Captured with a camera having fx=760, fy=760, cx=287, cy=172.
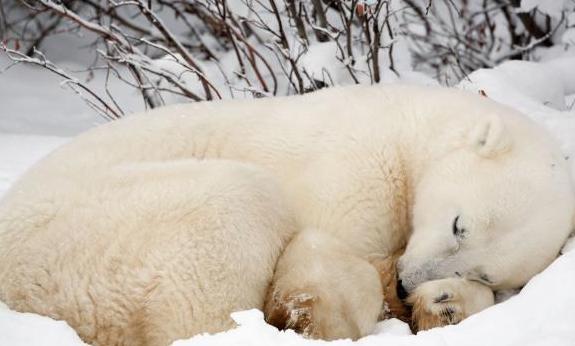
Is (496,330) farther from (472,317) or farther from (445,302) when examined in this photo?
(445,302)

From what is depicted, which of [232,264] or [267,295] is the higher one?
[232,264]

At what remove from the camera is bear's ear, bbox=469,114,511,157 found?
3.22m

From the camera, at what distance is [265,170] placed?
129 inches

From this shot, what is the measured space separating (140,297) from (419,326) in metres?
1.09

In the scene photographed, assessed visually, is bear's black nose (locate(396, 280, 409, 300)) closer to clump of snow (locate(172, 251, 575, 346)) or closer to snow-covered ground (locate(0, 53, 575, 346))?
snow-covered ground (locate(0, 53, 575, 346))

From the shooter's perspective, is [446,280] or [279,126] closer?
[446,280]

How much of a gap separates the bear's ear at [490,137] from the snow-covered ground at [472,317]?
671 millimetres

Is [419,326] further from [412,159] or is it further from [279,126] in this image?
[279,126]

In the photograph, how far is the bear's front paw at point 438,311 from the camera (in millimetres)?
2914

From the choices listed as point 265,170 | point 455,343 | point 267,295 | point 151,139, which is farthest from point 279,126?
point 455,343

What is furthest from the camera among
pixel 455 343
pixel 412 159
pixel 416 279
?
pixel 412 159

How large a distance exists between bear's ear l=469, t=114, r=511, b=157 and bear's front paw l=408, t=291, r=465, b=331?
0.67 meters

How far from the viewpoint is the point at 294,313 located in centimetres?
271

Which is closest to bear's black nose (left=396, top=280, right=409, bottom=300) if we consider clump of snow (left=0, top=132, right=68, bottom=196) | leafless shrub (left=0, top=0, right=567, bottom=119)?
leafless shrub (left=0, top=0, right=567, bottom=119)
